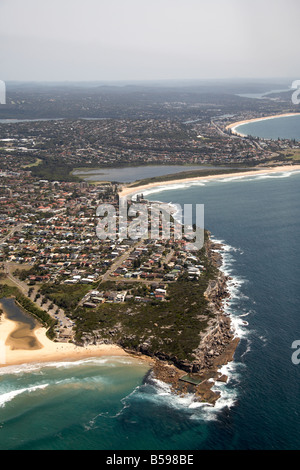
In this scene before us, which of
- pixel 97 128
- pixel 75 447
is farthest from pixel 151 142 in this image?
pixel 75 447

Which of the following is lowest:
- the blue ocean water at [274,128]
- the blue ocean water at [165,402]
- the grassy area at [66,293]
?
the blue ocean water at [165,402]

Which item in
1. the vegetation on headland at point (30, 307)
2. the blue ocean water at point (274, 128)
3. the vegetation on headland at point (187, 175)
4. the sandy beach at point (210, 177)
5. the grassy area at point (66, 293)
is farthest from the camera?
the blue ocean water at point (274, 128)

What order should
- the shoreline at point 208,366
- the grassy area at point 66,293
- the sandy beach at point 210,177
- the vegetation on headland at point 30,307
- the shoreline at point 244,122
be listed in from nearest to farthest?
1. the shoreline at point 208,366
2. the vegetation on headland at point 30,307
3. the grassy area at point 66,293
4. the sandy beach at point 210,177
5. the shoreline at point 244,122

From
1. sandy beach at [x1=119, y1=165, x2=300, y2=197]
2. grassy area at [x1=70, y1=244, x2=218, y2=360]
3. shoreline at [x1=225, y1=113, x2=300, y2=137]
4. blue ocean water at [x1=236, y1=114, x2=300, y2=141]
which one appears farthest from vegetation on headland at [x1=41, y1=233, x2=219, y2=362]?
shoreline at [x1=225, y1=113, x2=300, y2=137]

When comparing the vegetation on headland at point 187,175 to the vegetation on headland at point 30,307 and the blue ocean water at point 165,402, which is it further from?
the blue ocean water at point 165,402

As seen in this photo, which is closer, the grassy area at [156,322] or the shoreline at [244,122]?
the grassy area at [156,322]

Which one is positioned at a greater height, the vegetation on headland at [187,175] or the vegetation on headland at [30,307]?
the vegetation on headland at [187,175]

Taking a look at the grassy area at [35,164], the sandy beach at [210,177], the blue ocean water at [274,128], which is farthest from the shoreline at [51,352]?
the blue ocean water at [274,128]
